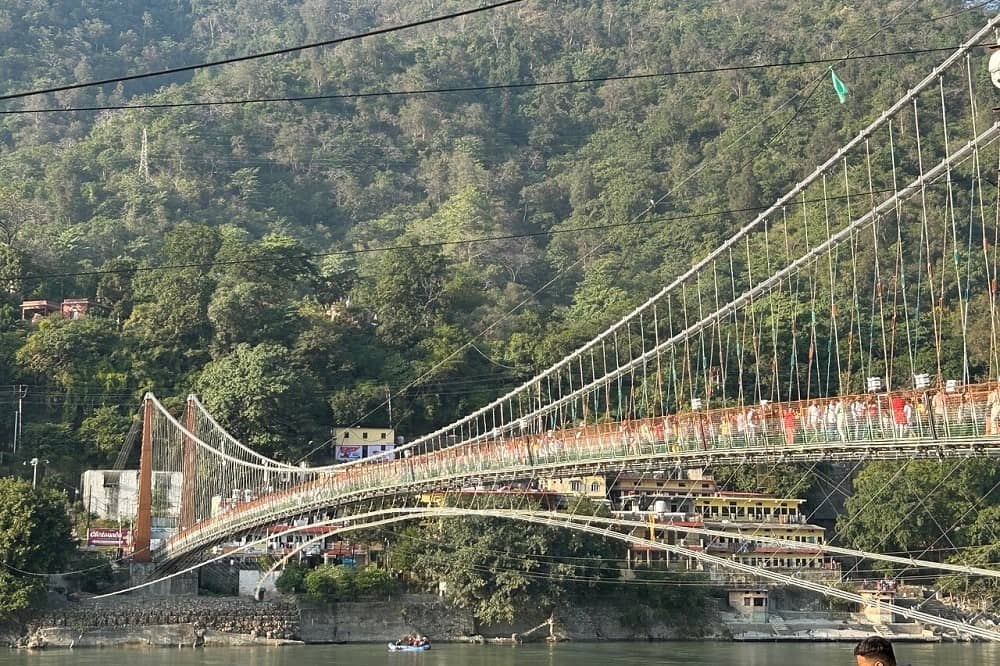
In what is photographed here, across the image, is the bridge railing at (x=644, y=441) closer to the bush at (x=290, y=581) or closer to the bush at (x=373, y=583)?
the bush at (x=290, y=581)

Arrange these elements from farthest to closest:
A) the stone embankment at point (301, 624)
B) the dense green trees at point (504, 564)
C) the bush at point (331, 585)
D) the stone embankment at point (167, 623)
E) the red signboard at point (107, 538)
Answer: the red signboard at point (107, 538), the bush at point (331, 585), the dense green trees at point (504, 564), the stone embankment at point (301, 624), the stone embankment at point (167, 623)

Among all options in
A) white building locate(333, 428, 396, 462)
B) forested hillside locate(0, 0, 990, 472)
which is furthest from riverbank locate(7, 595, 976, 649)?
white building locate(333, 428, 396, 462)

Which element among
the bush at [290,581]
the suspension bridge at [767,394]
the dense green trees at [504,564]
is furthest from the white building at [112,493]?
the dense green trees at [504,564]

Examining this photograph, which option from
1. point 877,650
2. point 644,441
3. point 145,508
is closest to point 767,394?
point 145,508

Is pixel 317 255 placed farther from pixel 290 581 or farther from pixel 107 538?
pixel 290 581

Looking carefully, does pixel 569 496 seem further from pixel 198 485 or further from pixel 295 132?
pixel 295 132
